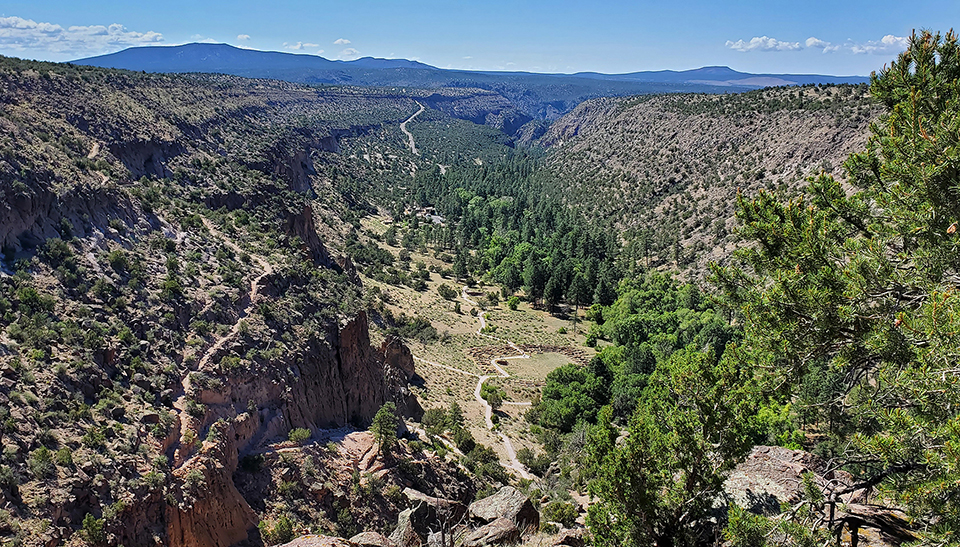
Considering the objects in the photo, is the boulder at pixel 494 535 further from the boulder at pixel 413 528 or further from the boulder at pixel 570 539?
the boulder at pixel 413 528

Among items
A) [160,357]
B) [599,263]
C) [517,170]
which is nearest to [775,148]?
[599,263]

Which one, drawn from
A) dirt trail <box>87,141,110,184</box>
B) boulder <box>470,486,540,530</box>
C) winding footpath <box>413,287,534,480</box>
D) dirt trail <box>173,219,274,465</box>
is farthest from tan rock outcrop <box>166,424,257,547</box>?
dirt trail <box>87,141,110,184</box>

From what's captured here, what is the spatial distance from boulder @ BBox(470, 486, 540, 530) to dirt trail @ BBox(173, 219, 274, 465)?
33.0 feet

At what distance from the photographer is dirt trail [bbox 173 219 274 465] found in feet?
68.5

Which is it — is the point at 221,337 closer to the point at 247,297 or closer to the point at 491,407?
the point at 247,297

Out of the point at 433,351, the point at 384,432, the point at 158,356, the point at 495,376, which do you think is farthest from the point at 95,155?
the point at 495,376

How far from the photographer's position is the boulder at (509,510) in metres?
18.4

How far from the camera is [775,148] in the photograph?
83562mm

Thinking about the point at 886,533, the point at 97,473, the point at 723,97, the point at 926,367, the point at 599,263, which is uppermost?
the point at 723,97

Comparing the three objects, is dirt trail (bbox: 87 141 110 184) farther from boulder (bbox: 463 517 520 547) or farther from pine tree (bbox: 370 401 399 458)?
boulder (bbox: 463 517 520 547)

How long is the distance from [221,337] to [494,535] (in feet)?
53.2

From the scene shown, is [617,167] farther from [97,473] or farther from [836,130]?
[97,473]

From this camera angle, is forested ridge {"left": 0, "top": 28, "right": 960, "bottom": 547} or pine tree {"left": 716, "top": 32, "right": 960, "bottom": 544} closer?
pine tree {"left": 716, "top": 32, "right": 960, "bottom": 544}

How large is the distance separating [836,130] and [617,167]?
43727mm
